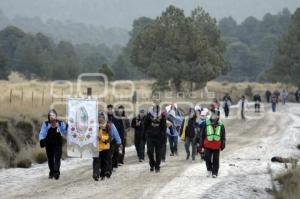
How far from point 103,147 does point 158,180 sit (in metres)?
1.44

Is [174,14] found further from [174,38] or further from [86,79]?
[86,79]

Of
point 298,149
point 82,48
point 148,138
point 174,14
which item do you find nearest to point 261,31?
point 82,48

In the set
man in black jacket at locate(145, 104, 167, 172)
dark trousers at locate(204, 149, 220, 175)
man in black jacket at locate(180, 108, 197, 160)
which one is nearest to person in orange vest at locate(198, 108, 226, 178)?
dark trousers at locate(204, 149, 220, 175)

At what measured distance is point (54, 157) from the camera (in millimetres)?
16531

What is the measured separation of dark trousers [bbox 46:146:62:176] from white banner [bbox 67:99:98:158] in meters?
0.50

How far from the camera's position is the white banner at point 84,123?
52.2 ft

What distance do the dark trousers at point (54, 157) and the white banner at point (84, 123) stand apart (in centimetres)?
50

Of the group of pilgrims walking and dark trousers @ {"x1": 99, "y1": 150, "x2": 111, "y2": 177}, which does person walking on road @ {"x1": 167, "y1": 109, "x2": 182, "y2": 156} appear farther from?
dark trousers @ {"x1": 99, "y1": 150, "x2": 111, "y2": 177}

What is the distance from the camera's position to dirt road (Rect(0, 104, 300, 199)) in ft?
46.1

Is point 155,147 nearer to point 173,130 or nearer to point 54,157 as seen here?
point 54,157

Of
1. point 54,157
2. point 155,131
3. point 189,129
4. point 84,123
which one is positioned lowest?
point 54,157

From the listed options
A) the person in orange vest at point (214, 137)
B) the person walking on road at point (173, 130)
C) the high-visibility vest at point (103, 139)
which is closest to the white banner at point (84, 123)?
Result: the high-visibility vest at point (103, 139)

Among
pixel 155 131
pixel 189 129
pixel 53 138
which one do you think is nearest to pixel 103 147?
pixel 53 138

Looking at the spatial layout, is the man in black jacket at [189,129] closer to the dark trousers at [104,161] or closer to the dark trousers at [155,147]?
the dark trousers at [155,147]
